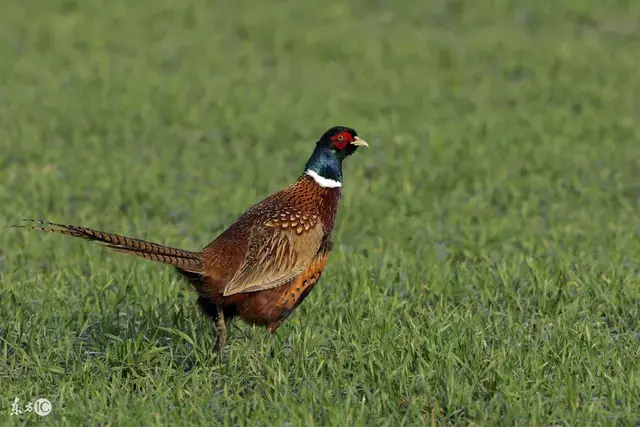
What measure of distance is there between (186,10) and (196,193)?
7423mm

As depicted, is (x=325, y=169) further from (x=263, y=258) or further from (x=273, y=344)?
(x=273, y=344)

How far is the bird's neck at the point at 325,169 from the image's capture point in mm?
7043

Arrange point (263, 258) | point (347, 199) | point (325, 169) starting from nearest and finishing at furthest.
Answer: point (263, 258) → point (325, 169) → point (347, 199)

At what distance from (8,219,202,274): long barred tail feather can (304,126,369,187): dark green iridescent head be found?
3.14 ft

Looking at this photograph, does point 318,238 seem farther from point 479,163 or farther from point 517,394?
point 479,163

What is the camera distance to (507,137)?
12000 mm

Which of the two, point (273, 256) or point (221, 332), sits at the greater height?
point (273, 256)

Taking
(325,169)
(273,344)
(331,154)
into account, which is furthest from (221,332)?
(331,154)

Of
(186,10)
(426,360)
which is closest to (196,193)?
(426,360)

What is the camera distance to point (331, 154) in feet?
23.4

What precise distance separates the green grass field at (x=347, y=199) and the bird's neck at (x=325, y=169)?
29.7 inches

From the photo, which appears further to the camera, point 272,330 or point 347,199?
point 347,199

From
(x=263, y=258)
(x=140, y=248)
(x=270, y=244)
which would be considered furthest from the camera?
(x=270, y=244)

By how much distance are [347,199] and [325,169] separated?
308 centimetres
